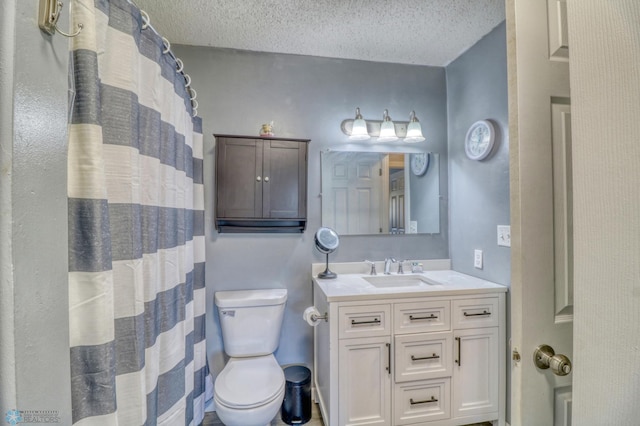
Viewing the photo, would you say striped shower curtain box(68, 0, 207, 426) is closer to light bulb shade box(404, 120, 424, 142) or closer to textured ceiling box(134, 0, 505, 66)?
textured ceiling box(134, 0, 505, 66)

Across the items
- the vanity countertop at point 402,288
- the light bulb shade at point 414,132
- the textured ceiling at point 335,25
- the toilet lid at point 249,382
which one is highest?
the textured ceiling at point 335,25

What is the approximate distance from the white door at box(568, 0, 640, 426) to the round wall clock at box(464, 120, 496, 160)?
1.33m

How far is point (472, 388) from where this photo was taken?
160cm

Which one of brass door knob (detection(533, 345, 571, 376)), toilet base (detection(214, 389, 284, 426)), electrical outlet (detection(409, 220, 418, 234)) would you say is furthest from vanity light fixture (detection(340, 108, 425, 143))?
toilet base (detection(214, 389, 284, 426))

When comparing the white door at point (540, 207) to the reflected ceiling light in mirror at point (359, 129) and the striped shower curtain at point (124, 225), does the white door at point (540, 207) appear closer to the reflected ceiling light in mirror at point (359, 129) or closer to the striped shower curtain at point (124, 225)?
the striped shower curtain at point (124, 225)

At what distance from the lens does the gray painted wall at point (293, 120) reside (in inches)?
76.8

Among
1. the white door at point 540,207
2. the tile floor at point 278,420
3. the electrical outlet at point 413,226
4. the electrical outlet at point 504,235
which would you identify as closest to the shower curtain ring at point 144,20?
the white door at point 540,207

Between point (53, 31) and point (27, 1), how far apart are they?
0.05m

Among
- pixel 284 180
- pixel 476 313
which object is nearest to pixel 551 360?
pixel 476 313

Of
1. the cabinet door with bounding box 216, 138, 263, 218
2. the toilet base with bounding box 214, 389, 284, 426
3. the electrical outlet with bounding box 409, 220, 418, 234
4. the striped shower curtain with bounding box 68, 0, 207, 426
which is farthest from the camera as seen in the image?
the electrical outlet with bounding box 409, 220, 418, 234

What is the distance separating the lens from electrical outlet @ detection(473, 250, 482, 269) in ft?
6.11

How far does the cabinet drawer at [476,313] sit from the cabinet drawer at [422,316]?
6 cm

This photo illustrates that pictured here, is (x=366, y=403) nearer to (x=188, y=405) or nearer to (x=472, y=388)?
(x=472, y=388)

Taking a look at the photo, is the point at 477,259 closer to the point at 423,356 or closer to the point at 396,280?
the point at 396,280
